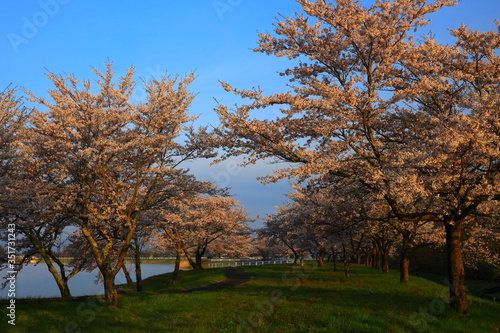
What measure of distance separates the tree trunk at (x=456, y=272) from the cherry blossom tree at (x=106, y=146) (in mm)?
12698

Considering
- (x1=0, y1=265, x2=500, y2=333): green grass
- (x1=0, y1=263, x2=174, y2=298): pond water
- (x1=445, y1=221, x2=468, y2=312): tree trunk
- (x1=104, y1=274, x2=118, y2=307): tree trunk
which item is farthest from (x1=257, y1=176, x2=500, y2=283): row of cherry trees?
(x1=0, y1=263, x2=174, y2=298): pond water

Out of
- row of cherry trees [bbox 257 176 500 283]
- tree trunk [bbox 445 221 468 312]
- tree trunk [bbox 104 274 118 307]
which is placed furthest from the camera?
row of cherry trees [bbox 257 176 500 283]

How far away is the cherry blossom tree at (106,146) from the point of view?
1783 centimetres

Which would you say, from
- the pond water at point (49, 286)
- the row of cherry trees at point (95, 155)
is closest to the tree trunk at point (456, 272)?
the row of cherry trees at point (95, 155)

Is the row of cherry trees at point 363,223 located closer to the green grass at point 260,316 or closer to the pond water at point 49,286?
the green grass at point 260,316

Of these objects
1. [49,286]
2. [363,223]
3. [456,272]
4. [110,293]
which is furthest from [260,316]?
[49,286]

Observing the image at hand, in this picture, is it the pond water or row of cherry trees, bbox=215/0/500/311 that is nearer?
row of cherry trees, bbox=215/0/500/311

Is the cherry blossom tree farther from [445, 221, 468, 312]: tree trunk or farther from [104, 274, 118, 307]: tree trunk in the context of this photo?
[445, 221, 468, 312]: tree trunk

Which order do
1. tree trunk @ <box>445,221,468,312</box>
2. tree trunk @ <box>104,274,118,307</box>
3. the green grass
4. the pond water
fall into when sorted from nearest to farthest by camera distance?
1. the green grass
2. tree trunk @ <box>445,221,468,312</box>
3. tree trunk @ <box>104,274,118,307</box>
4. the pond water

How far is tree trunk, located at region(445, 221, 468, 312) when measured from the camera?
13906mm

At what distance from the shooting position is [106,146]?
17.5 meters

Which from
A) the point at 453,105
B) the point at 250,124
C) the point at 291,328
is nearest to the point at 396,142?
the point at 453,105

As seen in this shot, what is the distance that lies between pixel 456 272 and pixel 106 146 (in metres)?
15.4

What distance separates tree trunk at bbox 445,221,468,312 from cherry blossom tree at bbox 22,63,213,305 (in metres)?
12.7
